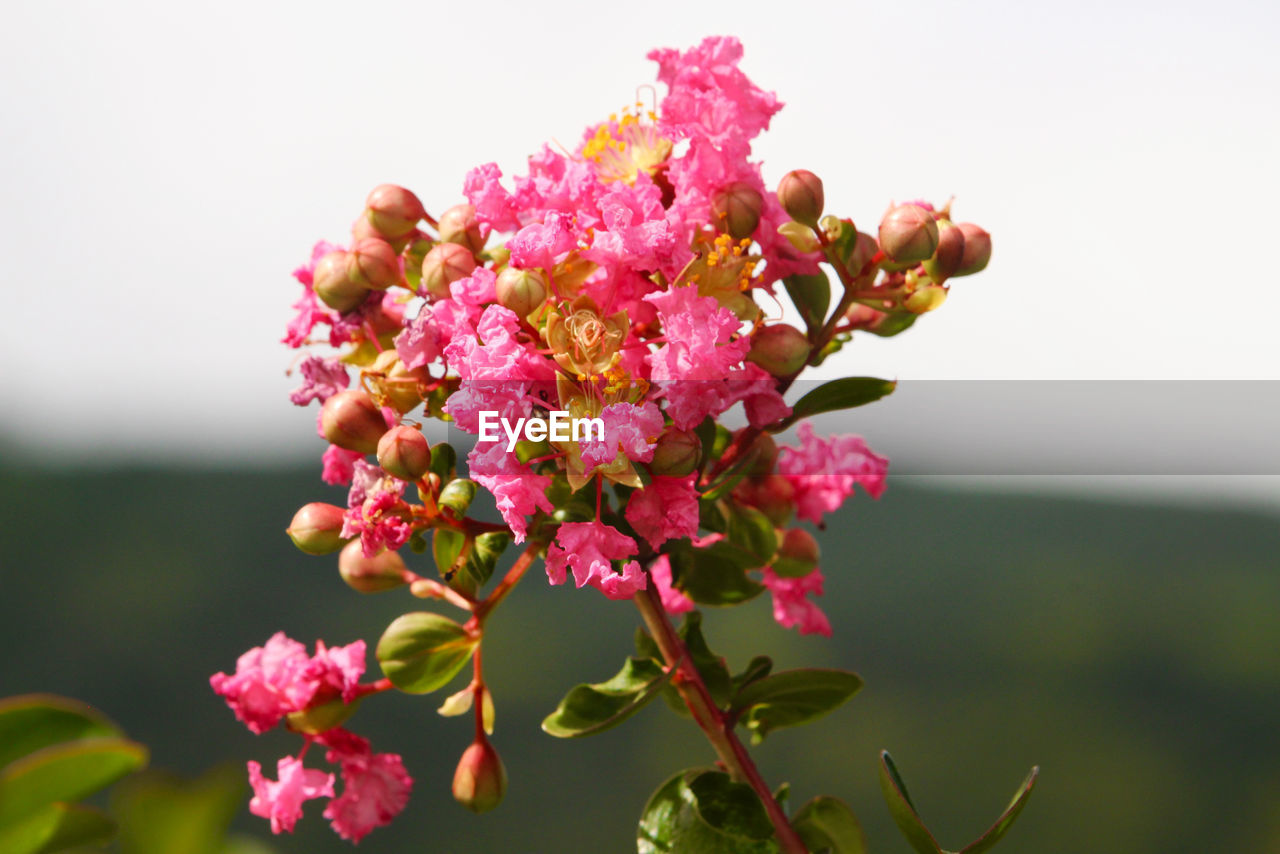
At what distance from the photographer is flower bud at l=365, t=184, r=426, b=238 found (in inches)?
25.1

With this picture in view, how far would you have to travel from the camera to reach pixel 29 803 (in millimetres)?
270

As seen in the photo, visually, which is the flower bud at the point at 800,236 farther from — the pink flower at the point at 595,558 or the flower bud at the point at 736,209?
the pink flower at the point at 595,558

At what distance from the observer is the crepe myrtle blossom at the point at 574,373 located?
52cm

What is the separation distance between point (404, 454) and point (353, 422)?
6 centimetres

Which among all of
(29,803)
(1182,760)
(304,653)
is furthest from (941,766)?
(29,803)

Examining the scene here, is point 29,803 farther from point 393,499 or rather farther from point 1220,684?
Answer: point 1220,684

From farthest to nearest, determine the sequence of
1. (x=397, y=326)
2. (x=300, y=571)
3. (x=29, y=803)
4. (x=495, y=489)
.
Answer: (x=300, y=571) → (x=397, y=326) → (x=495, y=489) → (x=29, y=803)

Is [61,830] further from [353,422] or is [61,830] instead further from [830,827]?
[830,827]

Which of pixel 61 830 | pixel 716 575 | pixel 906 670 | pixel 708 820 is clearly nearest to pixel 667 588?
pixel 716 575

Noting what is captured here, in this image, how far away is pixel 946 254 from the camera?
592mm

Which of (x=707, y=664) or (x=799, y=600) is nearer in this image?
(x=707, y=664)

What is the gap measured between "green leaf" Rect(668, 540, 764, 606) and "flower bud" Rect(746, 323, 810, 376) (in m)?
0.19

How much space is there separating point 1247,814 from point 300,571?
2.78 metres

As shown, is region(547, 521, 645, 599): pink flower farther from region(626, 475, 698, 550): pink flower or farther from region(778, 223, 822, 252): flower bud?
region(778, 223, 822, 252): flower bud
